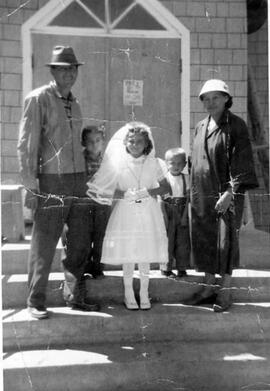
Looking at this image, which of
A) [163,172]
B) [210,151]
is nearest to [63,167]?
[163,172]

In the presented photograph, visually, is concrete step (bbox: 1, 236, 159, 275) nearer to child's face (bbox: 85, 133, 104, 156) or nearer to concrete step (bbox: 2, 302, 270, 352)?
concrete step (bbox: 2, 302, 270, 352)

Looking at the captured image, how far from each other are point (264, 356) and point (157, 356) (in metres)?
0.72

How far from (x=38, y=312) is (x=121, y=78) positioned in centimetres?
320

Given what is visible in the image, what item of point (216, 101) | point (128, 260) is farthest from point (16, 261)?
point (216, 101)

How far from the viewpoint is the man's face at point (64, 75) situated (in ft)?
11.4

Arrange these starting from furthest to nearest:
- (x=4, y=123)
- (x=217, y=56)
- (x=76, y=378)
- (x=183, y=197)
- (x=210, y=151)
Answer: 1. (x=217, y=56)
2. (x=4, y=123)
3. (x=183, y=197)
4. (x=210, y=151)
5. (x=76, y=378)

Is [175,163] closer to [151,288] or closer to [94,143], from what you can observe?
[94,143]

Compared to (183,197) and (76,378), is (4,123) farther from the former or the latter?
(76,378)

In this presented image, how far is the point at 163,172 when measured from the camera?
→ 389 cm

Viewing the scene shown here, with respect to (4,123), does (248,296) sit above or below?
below

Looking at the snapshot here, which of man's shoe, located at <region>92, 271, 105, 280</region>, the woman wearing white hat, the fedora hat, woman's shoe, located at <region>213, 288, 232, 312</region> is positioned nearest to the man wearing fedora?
the fedora hat

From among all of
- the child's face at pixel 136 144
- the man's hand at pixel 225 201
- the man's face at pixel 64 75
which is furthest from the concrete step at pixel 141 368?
the man's face at pixel 64 75

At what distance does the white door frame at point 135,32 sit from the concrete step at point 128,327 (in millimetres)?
2675

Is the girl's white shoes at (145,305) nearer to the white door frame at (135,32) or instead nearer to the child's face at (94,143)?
the child's face at (94,143)
